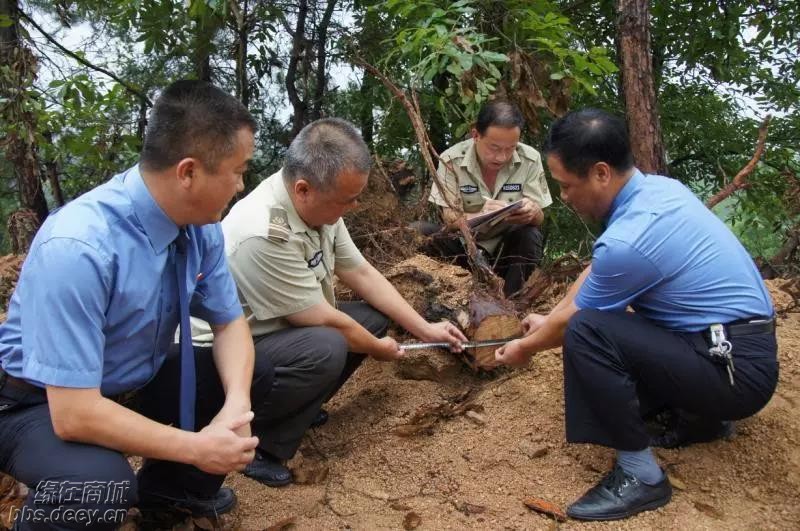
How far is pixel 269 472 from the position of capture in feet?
8.37

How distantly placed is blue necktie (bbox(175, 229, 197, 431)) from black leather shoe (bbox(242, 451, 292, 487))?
0.61 m

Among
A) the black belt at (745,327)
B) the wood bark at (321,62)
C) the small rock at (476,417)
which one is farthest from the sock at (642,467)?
the wood bark at (321,62)

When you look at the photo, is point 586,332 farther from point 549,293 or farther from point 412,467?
point 549,293

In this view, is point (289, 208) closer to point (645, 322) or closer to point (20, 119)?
point (645, 322)

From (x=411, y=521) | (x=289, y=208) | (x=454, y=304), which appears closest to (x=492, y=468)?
(x=411, y=521)

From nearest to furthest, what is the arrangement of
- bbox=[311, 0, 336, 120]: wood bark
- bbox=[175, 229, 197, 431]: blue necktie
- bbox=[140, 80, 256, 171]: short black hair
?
bbox=[140, 80, 256, 171]: short black hair → bbox=[175, 229, 197, 431]: blue necktie → bbox=[311, 0, 336, 120]: wood bark

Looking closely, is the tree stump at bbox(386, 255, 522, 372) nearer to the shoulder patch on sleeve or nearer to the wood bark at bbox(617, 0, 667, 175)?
the shoulder patch on sleeve

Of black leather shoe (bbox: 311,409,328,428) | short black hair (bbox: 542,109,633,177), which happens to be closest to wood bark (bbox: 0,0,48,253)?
black leather shoe (bbox: 311,409,328,428)

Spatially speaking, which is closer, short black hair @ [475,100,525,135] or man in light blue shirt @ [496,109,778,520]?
man in light blue shirt @ [496,109,778,520]

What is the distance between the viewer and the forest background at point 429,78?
4.22 m

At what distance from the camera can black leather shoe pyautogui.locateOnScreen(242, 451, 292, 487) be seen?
2.54m

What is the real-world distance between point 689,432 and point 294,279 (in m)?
1.60

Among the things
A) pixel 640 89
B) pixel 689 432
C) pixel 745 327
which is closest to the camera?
pixel 745 327

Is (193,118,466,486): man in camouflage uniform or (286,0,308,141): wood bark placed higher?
(286,0,308,141): wood bark
